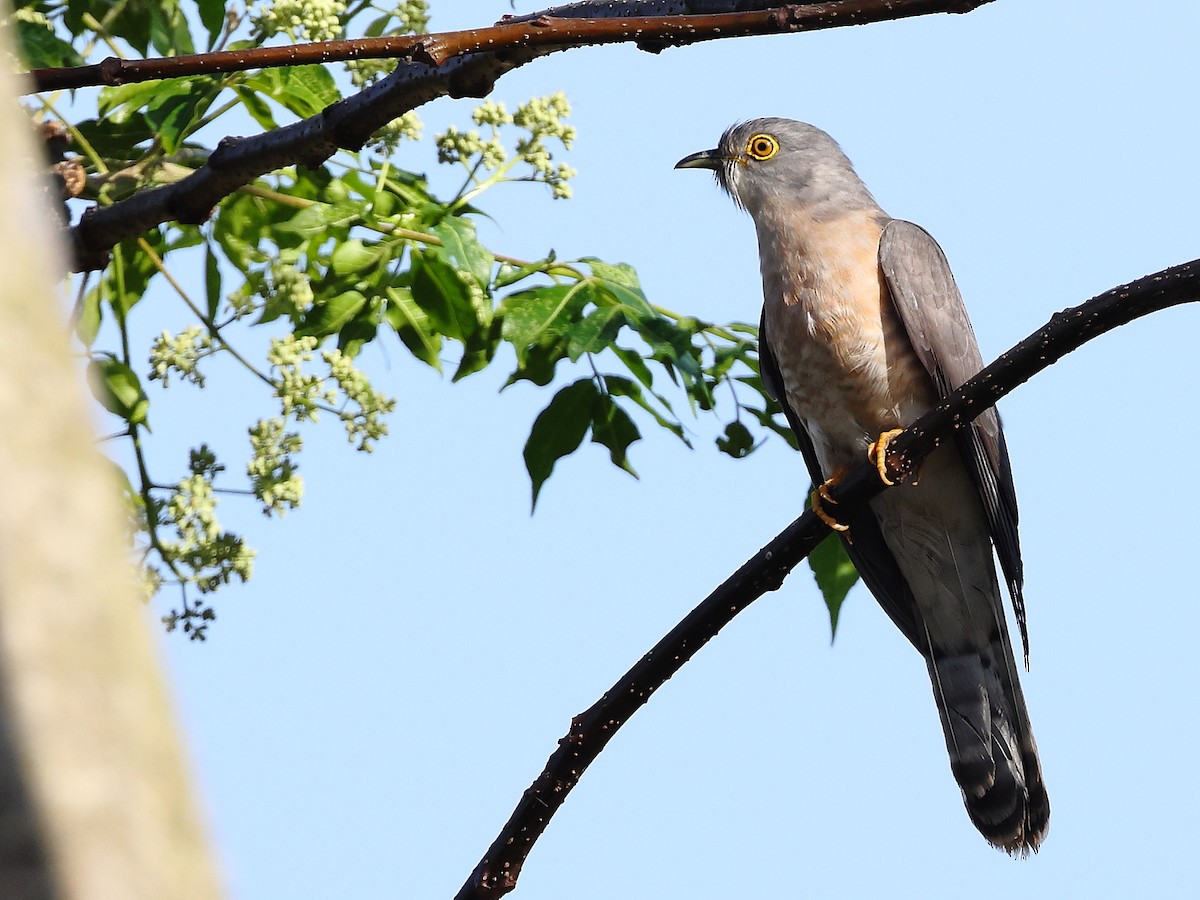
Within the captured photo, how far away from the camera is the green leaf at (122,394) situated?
349cm

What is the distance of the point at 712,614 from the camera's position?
2.62 m

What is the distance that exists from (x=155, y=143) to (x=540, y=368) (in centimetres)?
119

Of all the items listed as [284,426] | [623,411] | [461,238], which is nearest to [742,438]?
[623,411]

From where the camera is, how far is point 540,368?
3574 mm

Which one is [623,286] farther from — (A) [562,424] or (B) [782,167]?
(B) [782,167]

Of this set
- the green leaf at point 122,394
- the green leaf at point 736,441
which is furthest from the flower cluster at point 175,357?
the green leaf at point 736,441

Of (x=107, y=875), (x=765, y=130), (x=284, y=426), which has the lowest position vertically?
(x=107, y=875)

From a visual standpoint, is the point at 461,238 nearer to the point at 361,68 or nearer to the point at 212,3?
the point at 361,68

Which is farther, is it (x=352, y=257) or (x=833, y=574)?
(x=833, y=574)

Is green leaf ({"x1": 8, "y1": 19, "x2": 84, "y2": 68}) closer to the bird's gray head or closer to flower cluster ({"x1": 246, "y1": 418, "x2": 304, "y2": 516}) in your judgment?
flower cluster ({"x1": 246, "y1": 418, "x2": 304, "y2": 516})

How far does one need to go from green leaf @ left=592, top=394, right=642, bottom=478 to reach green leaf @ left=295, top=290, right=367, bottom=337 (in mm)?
717

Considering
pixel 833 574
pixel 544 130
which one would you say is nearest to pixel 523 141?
pixel 544 130

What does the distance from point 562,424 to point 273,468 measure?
783mm

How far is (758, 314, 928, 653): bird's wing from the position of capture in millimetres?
4730
